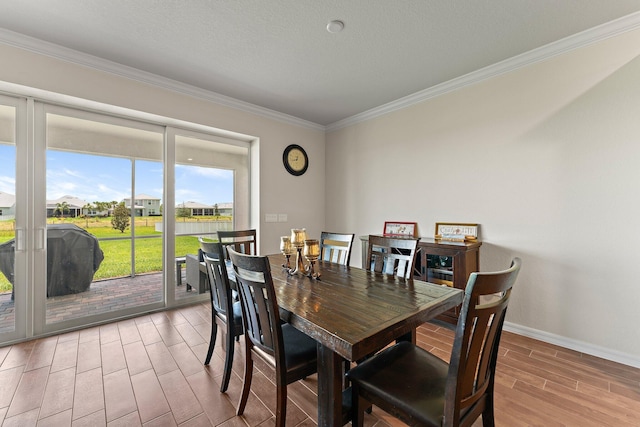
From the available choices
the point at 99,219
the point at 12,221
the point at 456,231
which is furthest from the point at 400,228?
the point at 12,221

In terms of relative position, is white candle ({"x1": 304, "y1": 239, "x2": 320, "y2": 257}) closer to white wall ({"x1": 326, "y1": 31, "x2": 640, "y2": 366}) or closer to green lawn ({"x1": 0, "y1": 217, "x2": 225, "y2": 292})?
white wall ({"x1": 326, "y1": 31, "x2": 640, "y2": 366})

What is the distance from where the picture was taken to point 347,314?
1.22 meters

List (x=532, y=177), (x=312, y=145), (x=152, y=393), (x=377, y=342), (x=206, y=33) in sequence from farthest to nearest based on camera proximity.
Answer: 1. (x=312, y=145)
2. (x=532, y=177)
3. (x=206, y=33)
4. (x=152, y=393)
5. (x=377, y=342)

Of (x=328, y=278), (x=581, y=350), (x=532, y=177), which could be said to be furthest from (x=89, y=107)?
(x=581, y=350)

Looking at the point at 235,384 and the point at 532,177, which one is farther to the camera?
the point at 532,177

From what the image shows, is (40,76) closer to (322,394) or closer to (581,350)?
(322,394)

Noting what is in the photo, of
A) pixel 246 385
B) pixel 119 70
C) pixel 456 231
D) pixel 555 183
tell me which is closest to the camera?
pixel 246 385

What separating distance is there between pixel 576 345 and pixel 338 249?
218 cm

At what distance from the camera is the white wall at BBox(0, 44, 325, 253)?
231 centimetres

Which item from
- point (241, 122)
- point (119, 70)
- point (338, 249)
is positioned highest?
point (119, 70)

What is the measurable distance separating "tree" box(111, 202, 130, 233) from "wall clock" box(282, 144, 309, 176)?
6.90 ft

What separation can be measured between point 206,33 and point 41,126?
186 cm

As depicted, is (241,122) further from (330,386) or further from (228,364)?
(330,386)

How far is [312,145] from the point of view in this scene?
443cm
